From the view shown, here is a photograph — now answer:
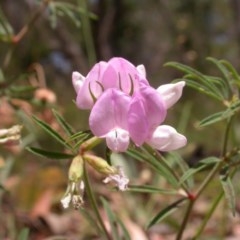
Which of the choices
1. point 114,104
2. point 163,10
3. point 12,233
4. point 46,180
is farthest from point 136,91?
point 163,10

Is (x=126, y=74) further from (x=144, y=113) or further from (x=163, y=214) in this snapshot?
(x=163, y=214)

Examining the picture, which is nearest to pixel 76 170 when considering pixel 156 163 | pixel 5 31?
pixel 156 163

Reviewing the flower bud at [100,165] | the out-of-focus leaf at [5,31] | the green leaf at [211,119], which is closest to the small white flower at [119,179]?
the flower bud at [100,165]

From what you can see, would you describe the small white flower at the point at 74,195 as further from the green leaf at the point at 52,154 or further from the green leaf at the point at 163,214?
the green leaf at the point at 163,214

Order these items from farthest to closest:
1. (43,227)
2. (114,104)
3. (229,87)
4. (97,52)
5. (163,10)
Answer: (163,10) → (97,52) → (43,227) → (229,87) → (114,104)

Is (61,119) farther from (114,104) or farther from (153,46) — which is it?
(153,46)
